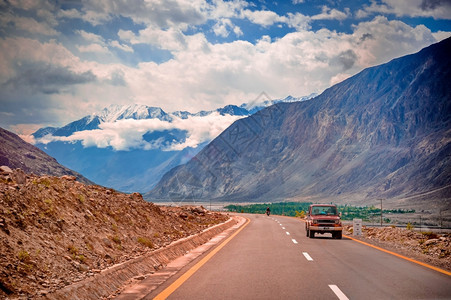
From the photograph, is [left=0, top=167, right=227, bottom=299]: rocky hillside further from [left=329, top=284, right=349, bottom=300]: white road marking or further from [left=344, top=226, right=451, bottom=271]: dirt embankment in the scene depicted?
[left=344, top=226, right=451, bottom=271]: dirt embankment

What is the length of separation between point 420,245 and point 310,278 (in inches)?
425

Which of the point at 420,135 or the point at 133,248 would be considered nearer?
the point at 133,248

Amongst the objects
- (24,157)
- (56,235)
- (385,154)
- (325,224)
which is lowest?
(325,224)

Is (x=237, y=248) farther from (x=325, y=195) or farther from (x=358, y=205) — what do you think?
(x=325, y=195)

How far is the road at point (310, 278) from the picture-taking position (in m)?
8.27

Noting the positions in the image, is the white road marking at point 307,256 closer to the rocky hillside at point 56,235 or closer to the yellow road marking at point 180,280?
the yellow road marking at point 180,280

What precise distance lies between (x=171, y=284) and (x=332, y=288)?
3.31 m

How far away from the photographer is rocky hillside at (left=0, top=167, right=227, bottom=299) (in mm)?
7938

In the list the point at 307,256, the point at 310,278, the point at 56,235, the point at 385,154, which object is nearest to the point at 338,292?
the point at 310,278

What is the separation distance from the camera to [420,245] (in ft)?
61.1

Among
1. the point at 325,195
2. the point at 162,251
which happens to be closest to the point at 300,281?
the point at 162,251

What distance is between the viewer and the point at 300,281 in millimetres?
9555

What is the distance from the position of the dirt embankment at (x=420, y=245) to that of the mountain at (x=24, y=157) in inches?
2020

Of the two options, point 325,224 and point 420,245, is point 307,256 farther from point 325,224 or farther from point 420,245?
point 325,224
